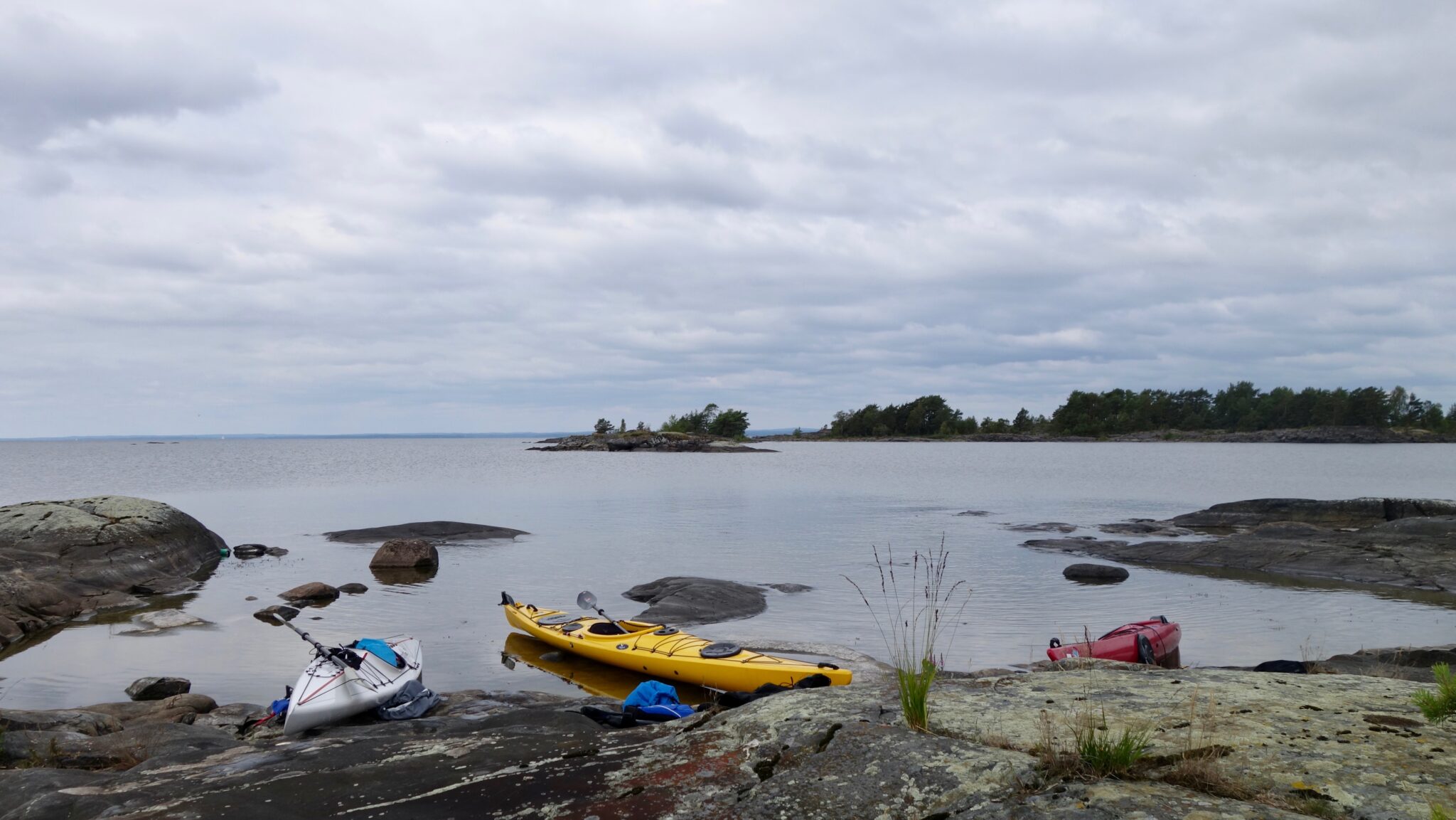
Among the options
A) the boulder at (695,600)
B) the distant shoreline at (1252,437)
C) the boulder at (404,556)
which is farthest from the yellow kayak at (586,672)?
the distant shoreline at (1252,437)

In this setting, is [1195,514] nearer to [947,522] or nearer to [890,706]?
[947,522]

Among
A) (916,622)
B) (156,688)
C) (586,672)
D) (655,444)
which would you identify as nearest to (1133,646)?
(916,622)

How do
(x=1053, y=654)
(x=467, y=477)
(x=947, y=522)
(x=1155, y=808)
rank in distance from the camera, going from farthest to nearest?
(x=467, y=477), (x=947, y=522), (x=1053, y=654), (x=1155, y=808)

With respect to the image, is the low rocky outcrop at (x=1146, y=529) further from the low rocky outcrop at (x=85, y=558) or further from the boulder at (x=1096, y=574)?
the low rocky outcrop at (x=85, y=558)

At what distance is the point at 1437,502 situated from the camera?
25.5m

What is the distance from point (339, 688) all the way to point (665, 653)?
15.0 feet

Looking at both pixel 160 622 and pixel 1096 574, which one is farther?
pixel 1096 574

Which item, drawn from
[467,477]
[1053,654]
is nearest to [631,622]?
[1053,654]

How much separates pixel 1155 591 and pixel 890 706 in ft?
57.0

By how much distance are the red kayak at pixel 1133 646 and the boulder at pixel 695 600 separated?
6.87 meters

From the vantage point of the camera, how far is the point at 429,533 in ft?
101

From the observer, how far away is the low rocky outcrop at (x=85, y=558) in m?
16.9

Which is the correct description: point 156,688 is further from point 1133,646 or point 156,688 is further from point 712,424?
point 712,424

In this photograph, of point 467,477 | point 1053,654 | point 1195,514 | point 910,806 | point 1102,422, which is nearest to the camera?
point 910,806
